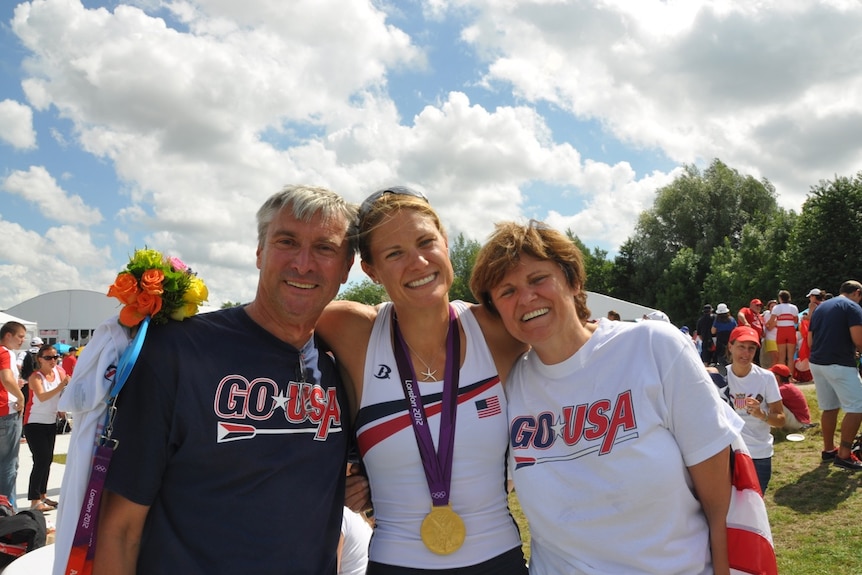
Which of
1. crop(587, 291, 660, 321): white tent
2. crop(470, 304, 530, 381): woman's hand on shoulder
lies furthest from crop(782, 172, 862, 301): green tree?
crop(470, 304, 530, 381): woman's hand on shoulder

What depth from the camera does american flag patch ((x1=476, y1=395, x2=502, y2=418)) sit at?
2.44m

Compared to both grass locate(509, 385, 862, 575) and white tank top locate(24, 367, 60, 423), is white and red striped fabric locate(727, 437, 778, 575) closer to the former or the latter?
grass locate(509, 385, 862, 575)

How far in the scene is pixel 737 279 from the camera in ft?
112

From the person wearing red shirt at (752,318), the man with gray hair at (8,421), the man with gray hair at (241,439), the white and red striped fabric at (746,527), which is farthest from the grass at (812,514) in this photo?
the man with gray hair at (8,421)

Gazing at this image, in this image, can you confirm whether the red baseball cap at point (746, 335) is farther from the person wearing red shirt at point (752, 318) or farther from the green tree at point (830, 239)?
the green tree at point (830, 239)

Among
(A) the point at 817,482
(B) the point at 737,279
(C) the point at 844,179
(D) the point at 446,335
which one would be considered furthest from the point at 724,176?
(D) the point at 446,335

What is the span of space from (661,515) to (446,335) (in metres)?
1.12

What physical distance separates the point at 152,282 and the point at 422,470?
4.05 feet

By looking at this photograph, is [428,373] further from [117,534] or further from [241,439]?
[117,534]

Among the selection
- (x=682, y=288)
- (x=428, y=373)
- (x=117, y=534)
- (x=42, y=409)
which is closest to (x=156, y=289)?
(x=117, y=534)

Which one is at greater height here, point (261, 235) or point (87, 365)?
point (261, 235)

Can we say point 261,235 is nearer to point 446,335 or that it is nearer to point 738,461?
point 446,335

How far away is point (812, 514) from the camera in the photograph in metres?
6.02

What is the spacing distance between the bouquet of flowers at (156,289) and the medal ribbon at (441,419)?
0.85m
